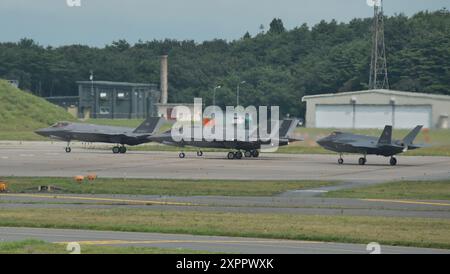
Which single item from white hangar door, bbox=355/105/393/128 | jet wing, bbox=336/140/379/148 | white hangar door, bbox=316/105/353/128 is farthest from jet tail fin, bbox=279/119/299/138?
white hangar door, bbox=316/105/353/128

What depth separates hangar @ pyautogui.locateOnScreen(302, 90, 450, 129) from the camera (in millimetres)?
70938

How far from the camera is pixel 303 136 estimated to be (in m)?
71.4

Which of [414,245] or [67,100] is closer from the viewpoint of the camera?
[414,245]

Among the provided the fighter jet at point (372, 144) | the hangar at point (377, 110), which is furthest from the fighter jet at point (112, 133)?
the hangar at point (377, 110)

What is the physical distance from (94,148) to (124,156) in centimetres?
1193

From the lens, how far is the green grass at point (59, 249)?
74.1ft

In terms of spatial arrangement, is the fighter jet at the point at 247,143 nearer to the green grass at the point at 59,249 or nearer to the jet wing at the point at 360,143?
the jet wing at the point at 360,143

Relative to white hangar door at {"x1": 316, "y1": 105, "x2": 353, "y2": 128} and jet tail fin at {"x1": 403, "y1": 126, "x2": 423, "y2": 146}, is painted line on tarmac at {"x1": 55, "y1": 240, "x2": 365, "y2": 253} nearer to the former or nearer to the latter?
jet tail fin at {"x1": 403, "y1": 126, "x2": 423, "y2": 146}

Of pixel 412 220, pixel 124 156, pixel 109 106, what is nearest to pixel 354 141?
pixel 124 156

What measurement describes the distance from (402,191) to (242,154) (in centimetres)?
2730

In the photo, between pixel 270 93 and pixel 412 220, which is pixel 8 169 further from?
pixel 270 93

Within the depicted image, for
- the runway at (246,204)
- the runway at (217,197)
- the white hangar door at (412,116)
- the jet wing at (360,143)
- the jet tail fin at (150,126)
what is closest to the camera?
the runway at (217,197)

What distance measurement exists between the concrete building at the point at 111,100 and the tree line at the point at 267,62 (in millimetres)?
8291

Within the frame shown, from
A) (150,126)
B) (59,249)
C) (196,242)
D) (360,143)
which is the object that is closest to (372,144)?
(360,143)
